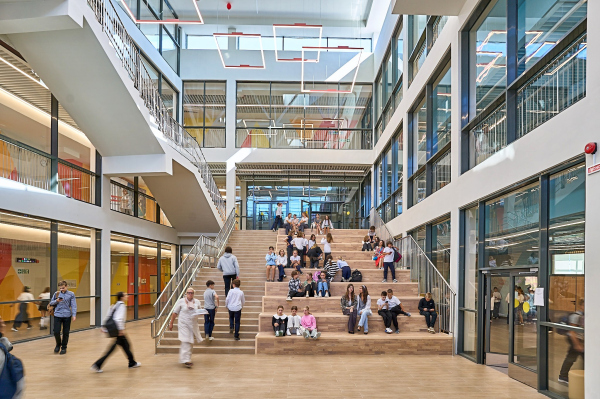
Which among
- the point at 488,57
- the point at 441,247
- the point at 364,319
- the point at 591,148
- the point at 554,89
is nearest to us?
the point at 591,148

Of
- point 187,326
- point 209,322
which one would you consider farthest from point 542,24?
point 209,322

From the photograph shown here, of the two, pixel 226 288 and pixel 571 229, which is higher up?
pixel 571 229

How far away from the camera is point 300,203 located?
29.4m

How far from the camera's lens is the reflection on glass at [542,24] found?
27.1ft

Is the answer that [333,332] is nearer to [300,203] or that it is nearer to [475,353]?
[475,353]

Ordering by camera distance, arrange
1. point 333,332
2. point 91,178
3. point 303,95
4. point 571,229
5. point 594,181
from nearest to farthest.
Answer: point 594,181 < point 571,229 < point 333,332 < point 91,178 < point 303,95

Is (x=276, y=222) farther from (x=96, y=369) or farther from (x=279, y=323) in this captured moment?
(x=96, y=369)

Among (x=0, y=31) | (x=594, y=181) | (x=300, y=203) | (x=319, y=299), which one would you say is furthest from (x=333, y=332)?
(x=300, y=203)

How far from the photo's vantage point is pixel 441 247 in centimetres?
1430

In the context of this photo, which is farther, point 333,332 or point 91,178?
point 91,178

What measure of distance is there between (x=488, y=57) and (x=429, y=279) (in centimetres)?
611

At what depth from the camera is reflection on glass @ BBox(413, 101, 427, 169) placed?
16.4m

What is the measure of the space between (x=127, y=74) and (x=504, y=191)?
31.9 feet

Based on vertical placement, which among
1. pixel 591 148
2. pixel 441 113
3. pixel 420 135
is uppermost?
→ pixel 441 113
